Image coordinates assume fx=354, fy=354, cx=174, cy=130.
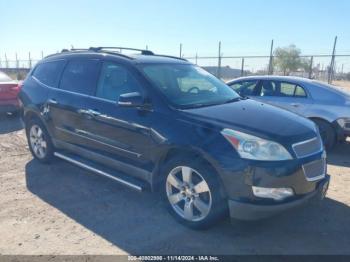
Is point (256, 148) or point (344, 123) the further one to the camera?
point (344, 123)

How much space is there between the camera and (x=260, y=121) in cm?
370

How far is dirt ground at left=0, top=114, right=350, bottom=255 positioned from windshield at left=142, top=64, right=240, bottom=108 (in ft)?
4.50

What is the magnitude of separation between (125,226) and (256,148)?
65.8 inches

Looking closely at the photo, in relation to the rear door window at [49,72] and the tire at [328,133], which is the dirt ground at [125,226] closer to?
the rear door window at [49,72]

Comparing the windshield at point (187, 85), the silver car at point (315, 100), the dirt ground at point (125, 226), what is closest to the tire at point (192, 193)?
the dirt ground at point (125, 226)

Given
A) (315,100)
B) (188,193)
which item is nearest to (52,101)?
(188,193)

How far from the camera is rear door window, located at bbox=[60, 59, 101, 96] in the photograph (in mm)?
4805

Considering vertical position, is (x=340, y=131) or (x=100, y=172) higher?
(x=340, y=131)

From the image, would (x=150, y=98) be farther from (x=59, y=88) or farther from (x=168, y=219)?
(x=59, y=88)

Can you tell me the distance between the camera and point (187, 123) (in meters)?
3.69

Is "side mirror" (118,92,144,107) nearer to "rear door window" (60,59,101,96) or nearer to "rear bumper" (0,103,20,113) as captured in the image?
"rear door window" (60,59,101,96)

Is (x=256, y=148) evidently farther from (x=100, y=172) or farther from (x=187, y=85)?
(x=100, y=172)

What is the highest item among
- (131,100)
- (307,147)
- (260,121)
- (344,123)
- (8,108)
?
(131,100)

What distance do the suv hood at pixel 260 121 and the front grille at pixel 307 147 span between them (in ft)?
0.16
